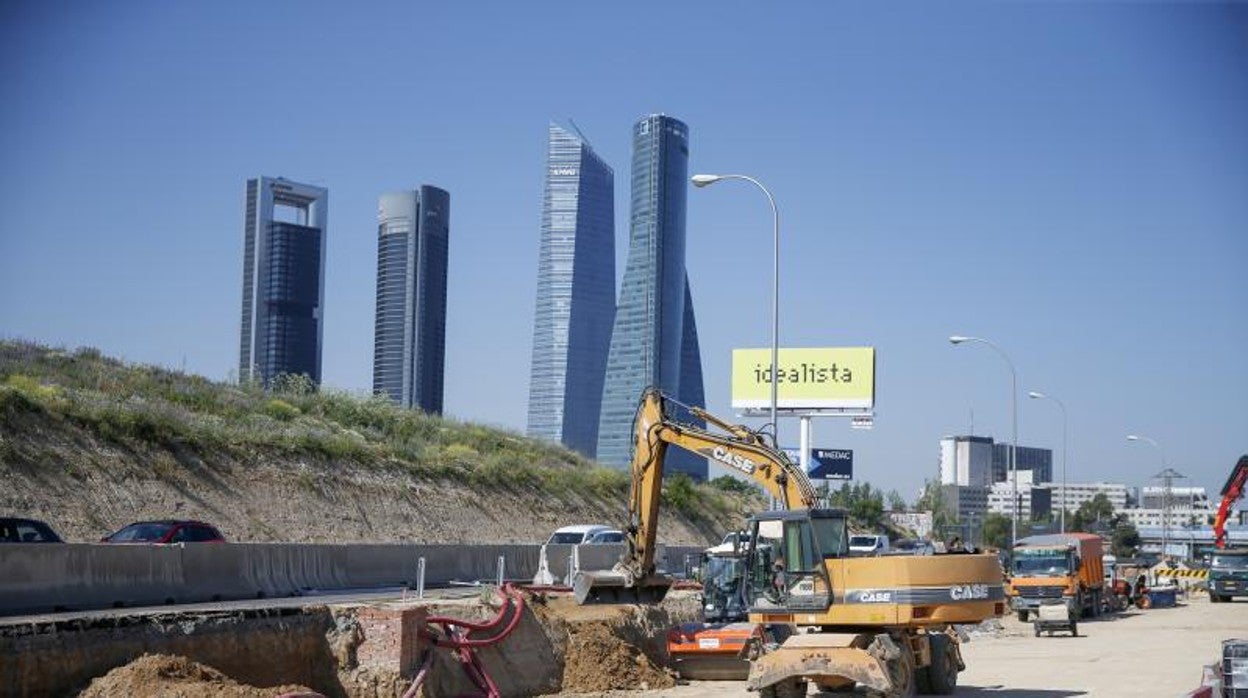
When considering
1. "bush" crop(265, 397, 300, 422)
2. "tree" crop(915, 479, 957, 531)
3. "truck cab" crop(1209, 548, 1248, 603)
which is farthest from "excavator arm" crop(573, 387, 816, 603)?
"tree" crop(915, 479, 957, 531)

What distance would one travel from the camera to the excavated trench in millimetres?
14961

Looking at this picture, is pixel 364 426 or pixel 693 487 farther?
pixel 693 487

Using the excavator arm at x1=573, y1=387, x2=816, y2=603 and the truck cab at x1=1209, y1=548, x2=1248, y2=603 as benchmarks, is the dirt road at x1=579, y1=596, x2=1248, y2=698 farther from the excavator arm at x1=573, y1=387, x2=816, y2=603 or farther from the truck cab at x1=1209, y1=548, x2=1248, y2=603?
the truck cab at x1=1209, y1=548, x2=1248, y2=603

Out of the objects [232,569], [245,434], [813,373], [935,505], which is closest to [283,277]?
[935,505]

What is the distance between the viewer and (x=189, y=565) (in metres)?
23.8

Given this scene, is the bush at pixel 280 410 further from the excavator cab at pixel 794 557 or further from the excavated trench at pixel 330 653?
the excavator cab at pixel 794 557

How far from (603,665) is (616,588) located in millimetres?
3237

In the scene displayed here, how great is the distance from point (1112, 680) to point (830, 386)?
4965 cm

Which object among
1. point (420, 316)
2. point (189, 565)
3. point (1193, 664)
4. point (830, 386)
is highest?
point (420, 316)

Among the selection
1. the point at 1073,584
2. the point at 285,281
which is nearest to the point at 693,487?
the point at 1073,584

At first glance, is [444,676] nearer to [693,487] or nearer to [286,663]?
[286,663]

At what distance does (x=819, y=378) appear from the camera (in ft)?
242

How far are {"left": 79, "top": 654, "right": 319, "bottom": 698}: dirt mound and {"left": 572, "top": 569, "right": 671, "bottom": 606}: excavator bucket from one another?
10485 millimetres

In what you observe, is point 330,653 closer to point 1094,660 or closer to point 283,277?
point 1094,660
